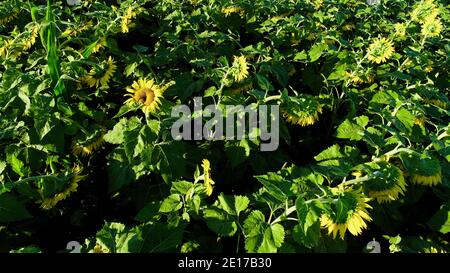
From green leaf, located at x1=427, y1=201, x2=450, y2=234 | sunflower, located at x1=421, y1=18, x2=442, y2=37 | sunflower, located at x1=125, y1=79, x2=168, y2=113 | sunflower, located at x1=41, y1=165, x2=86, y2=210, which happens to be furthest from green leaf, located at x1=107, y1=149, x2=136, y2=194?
sunflower, located at x1=421, y1=18, x2=442, y2=37

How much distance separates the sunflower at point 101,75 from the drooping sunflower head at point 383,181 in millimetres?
1398

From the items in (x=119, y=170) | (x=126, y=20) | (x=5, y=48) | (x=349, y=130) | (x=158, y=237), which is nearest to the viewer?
(x=158, y=237)

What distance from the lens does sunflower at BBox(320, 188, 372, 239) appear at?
116cm

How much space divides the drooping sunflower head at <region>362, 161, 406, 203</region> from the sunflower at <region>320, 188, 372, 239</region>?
0.46 ft

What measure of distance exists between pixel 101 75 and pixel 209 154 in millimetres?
772

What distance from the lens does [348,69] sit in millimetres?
2430

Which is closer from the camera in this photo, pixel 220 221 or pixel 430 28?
pixel 220 221

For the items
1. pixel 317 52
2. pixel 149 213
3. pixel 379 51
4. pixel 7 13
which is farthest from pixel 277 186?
pixel 7 13

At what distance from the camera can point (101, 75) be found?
2129 mm

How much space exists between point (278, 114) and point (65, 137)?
0.95 metres

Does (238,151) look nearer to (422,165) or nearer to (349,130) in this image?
(349,130)

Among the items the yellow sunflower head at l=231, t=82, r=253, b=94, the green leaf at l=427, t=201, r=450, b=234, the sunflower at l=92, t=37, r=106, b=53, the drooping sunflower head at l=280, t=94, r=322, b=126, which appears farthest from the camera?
the sunflower at l=92, t=37, r=106, b=53

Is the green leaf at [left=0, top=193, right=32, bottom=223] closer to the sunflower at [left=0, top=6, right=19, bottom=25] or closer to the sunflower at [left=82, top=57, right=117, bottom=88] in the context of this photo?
the sunflower at [left=82, top=57, right=117, bottom=88]

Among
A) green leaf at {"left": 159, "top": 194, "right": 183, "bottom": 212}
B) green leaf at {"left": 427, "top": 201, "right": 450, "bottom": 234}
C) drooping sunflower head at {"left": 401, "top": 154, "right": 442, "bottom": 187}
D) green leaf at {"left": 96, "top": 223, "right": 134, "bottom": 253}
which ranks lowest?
green leaf at {"left": 427, "top": 201, "right": 450, "bottom": 234}
